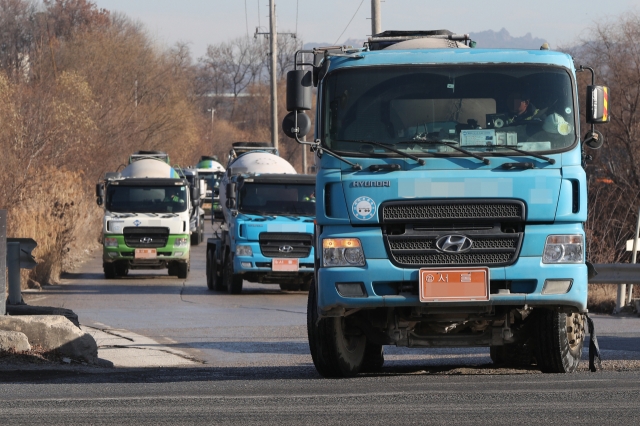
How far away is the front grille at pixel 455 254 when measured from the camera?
938 centimetres

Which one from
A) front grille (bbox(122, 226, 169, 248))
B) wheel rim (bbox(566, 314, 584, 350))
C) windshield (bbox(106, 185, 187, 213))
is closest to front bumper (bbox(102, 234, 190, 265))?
front grille (bbox(122, 226, 169, 248))

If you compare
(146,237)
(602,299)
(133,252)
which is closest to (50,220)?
(133,252)

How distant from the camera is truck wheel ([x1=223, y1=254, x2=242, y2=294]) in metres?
24.9

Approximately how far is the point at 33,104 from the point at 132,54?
24.6m

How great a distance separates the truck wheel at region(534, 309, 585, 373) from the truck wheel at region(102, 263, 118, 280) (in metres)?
20.0

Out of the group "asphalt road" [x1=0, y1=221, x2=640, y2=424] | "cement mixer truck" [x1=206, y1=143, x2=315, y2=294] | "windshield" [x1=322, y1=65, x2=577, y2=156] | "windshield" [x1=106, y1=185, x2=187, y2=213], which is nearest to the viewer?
"asphalt road" [x1=0, y1=221, x2=640, y2=424]

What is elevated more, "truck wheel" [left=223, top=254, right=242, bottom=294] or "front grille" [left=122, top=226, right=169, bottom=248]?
"front grille" [left=122, top=226, right=169, bottom=248]

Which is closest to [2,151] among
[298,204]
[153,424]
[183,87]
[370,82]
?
[298,204]

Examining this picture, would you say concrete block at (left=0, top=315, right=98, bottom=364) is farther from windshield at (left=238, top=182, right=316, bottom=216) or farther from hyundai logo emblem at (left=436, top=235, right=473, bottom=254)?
windshield at (left=238, top=182, right=316, bottom=216)

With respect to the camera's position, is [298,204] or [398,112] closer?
[398,112]

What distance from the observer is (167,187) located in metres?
29.3

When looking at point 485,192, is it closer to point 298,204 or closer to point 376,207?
point 376,207

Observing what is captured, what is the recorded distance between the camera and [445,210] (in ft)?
30.9

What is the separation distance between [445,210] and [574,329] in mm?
1906
